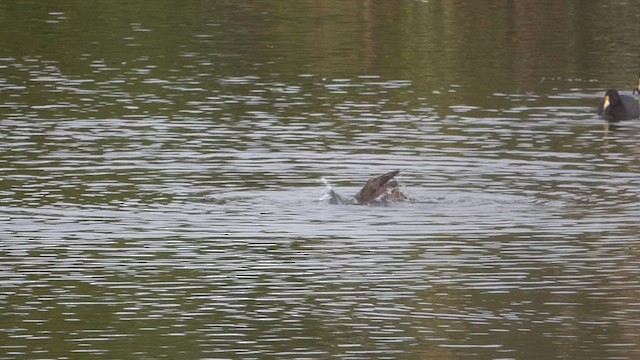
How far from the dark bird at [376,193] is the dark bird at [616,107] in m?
8.37

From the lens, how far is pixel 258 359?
1296cm

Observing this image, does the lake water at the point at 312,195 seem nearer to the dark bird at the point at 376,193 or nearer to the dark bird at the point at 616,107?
the dark bird at the point at 376,193

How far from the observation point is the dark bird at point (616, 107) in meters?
27.3

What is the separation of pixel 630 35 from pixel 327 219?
19831mm

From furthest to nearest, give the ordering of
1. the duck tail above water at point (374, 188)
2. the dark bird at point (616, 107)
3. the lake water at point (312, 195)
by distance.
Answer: the dark bird at point (616, 107) < the duck tail above water at point (374, 188) < the lake water at point (312, 195)

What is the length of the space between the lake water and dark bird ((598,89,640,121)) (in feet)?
1.67

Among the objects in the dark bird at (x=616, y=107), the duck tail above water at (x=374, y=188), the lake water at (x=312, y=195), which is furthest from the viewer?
the dark bird at (x=616, y=107)

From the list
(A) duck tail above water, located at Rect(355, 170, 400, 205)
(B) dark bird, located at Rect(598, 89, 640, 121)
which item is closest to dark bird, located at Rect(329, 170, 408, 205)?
(A) duck tail above water, located at Rect(355, 170, 400, 205)

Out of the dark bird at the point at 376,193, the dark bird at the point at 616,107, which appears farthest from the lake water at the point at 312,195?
the dark bird at the point at 616,107

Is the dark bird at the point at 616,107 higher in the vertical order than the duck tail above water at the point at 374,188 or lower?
lower

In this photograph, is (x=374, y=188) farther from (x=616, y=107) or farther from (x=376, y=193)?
(x=616, y=107)

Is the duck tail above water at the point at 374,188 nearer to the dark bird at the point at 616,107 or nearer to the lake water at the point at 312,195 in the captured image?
the lake water at the point at 312,195

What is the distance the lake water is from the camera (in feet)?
46.1

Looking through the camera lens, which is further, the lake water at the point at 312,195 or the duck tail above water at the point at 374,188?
the duck tail above water at the point at 374,188
